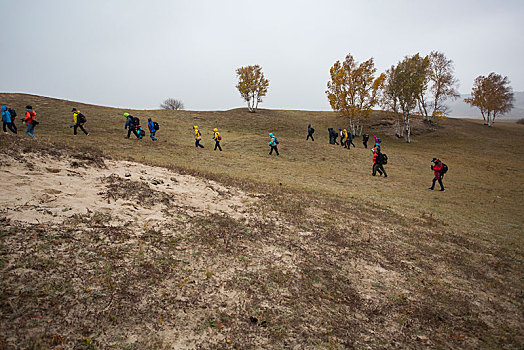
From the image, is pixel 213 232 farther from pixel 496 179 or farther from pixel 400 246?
pixel 496 179

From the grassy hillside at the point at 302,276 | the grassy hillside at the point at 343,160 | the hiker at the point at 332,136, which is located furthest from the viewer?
the hiker at the point at 332,136

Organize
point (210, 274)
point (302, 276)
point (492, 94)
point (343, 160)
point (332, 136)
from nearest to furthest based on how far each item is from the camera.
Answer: point (210, 274) → point (302, 276) → point (343, 160) → point (332, 136) → point (492, 94)

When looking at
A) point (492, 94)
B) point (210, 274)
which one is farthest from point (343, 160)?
point (492, 94)

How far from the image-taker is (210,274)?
4855 millimetres

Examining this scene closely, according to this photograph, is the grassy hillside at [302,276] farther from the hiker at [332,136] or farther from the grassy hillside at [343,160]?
the hiker at [332,136]

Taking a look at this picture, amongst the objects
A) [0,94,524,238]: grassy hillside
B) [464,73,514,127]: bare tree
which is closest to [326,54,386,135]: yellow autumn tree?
[0,94,524,238]: grassy hillside

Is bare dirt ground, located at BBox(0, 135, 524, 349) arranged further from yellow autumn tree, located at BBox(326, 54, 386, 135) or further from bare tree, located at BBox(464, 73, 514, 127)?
bare tree, located at BBox(464, 73, 514, 127)

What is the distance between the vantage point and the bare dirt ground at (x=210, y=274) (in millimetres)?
3523

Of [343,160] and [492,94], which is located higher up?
[492,94]

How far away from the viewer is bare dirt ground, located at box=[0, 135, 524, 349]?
3.52 meters

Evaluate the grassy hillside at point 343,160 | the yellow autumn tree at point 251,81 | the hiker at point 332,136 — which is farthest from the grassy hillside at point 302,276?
the yellow autumn tree at point 251,81

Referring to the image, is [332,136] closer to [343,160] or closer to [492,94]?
[343,160]

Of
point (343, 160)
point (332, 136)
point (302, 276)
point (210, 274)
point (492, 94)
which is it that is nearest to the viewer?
point (210, 274)

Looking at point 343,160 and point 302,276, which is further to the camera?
point 343,160
